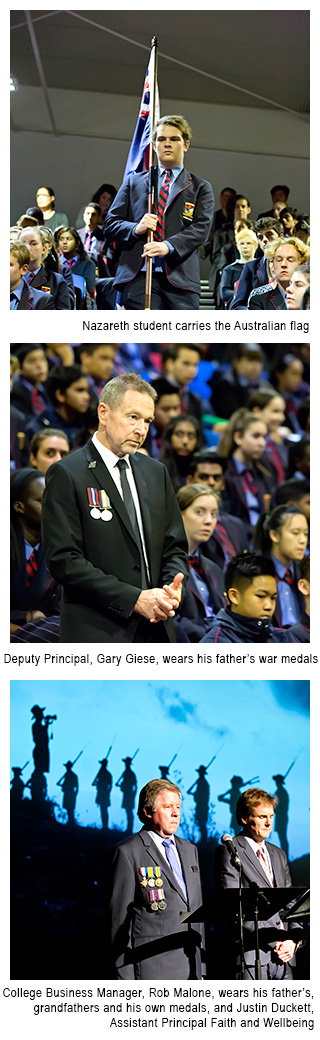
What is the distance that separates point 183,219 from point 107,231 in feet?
1.02

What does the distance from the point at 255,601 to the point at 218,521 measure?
334 mm

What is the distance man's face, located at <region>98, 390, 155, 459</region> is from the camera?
12.5 feet

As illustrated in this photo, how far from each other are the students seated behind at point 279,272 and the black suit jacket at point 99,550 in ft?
3.01

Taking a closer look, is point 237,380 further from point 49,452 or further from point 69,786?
point 69,786

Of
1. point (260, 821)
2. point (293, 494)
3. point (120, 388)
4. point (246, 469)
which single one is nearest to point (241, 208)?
point (246, 469)

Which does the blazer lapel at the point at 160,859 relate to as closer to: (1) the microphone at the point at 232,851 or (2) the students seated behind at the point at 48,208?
(1) the microphone at the point at 232,851

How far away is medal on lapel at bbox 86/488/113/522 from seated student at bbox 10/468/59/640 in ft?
1.05

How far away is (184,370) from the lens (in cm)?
436

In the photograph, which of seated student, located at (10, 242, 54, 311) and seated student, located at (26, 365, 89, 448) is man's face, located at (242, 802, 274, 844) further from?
seated student, located at (10, 242, 54, 311)

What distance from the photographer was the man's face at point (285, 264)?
4.34 metres

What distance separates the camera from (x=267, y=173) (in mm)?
5535

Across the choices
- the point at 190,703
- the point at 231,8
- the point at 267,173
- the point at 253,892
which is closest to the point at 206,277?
the point at 267,173

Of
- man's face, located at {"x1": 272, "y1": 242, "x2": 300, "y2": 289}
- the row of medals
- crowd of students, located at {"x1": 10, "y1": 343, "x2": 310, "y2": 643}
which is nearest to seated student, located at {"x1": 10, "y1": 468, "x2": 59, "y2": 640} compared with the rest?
crowd of students, located at {"x1": 10, "y1": 343, "x2": 310, "y2": 643}

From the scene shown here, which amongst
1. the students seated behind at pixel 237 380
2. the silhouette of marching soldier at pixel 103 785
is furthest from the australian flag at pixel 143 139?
the silhouette of marching soldier at pixel 103 785
